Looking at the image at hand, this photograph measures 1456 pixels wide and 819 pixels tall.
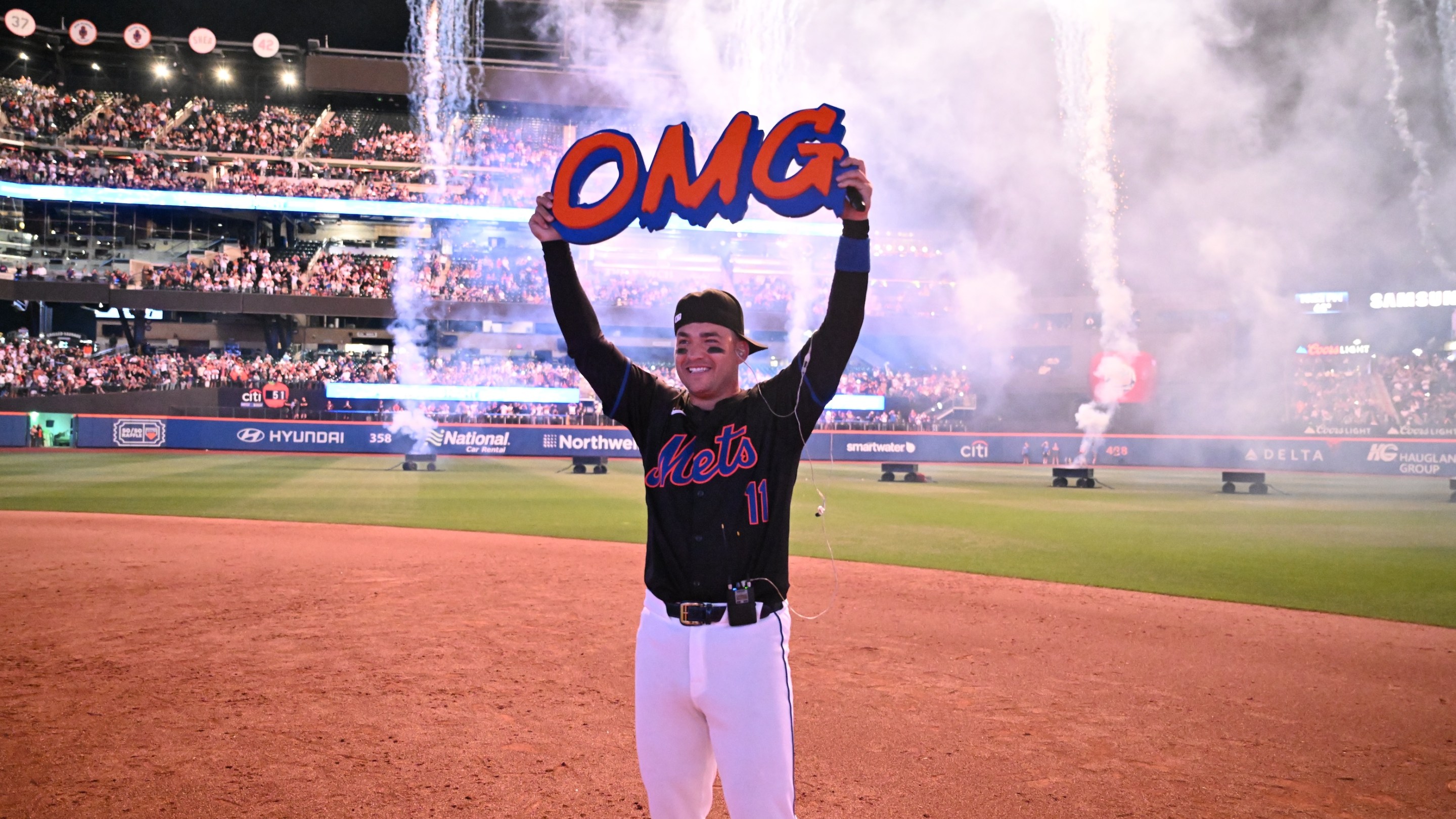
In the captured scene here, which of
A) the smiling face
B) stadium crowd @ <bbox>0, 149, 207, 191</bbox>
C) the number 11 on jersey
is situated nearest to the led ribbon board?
the smiling face

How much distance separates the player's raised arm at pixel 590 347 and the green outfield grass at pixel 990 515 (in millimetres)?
9619

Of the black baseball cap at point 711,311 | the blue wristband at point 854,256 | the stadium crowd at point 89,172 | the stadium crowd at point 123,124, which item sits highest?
the stadium crowd at point 123,124

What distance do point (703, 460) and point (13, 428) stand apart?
122 feet

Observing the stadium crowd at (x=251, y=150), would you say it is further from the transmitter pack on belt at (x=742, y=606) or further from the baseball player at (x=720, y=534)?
the transmitter pack on belt at (x=742, y=606)

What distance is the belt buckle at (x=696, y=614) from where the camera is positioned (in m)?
2.82

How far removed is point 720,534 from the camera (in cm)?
295

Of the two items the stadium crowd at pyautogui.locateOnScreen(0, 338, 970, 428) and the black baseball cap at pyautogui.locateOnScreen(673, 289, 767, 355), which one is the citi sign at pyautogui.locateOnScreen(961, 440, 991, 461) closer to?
the stadium crowd at pyautogui.locateOnScreen(0, 338, 970, 428)

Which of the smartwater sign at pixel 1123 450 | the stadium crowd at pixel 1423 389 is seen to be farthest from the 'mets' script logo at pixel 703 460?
the stadium crowd at pixel 1423 389

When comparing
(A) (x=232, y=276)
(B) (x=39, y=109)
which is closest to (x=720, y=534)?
(A) (x=232, y=276)

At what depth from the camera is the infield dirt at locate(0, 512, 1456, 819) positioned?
4.55 m

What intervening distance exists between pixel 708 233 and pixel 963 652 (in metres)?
42.9

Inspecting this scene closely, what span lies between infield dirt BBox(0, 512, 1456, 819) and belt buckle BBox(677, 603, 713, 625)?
201cm

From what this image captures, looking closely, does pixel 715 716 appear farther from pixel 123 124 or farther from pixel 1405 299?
pixel 1405 299

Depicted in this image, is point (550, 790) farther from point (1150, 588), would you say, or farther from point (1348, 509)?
point (1348, 509)
